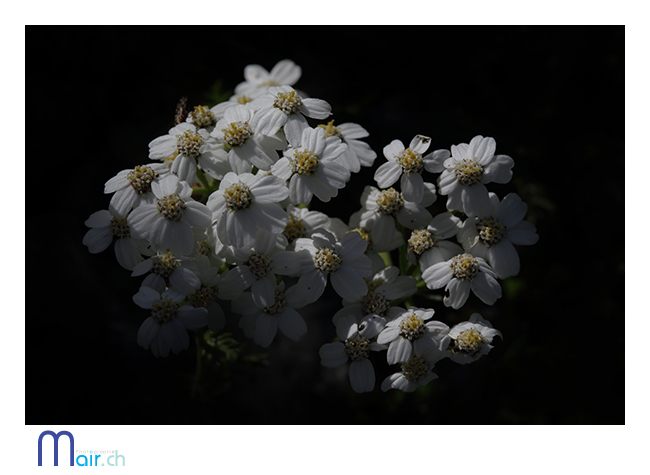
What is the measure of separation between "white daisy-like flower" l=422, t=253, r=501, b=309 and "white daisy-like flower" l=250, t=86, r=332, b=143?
2.14 feet

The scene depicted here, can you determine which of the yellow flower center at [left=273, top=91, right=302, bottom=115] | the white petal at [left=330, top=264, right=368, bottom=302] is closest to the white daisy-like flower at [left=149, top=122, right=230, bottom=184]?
the yellow flower center at [left=273, top=91, right=302, bottom=115]

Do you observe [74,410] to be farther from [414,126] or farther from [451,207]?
[414,126]

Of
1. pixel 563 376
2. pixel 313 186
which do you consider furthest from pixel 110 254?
pixel 563 376

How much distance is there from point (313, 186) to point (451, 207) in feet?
1.54

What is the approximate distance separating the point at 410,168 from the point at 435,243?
28 centimetres

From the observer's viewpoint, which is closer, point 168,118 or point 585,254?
point 168,118

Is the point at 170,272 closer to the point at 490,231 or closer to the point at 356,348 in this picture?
the point at 356,348

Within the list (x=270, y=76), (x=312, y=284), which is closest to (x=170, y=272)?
(x=312, y=284)

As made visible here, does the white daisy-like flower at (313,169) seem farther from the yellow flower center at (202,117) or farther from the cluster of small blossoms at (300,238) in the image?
the yellow flower center at (202,117)

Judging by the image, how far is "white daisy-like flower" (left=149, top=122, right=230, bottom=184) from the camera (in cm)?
169

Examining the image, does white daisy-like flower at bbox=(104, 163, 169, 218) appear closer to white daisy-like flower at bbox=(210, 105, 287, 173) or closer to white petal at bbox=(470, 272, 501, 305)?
white daisy-like flower at bbox=(210, 105, 287, 173)

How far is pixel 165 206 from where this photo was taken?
1.57 meters

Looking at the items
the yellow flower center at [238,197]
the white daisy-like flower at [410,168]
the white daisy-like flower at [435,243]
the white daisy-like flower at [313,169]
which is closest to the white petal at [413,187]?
the white daisy-like flower at [410,168]

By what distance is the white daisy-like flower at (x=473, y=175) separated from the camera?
1673mm
